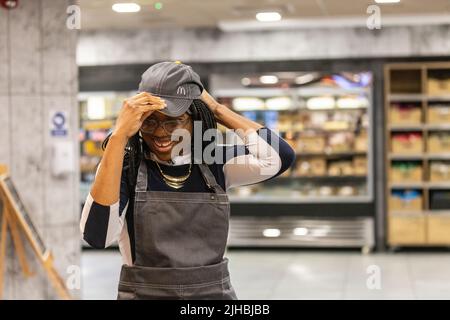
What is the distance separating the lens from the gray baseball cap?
1900 mm

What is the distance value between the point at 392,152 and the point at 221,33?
105 inches

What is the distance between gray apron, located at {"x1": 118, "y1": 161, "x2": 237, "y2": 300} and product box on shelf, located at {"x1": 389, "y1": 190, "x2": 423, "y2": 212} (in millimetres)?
7577

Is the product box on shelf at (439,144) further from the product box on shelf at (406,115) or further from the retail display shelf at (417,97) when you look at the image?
the retail display shelf at (417,97)

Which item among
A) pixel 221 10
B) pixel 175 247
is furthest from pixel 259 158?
pixel 221 10

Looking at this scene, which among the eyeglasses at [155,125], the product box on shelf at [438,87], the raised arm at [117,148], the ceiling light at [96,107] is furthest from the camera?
the ceiling light at [96,107]

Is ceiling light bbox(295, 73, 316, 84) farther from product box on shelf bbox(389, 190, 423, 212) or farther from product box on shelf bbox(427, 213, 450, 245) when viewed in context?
product box on shelf bbox(427, 213, 450, 245)

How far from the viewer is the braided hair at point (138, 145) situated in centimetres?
196

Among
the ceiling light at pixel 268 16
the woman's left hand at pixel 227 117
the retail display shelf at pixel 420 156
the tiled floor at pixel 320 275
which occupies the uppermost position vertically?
the ceiling light at pixel 268 16

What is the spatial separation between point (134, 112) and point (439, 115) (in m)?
7.92

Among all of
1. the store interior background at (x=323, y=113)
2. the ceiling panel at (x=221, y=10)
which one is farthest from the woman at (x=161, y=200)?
the store interior background at (x=323, y=113)

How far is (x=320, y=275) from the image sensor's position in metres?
7.70

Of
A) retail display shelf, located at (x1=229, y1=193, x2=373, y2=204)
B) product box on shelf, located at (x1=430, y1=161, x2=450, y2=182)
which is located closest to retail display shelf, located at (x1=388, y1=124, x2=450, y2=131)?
product box on shelf, located at (x1=430, y1=161, x2=450, y2=182)

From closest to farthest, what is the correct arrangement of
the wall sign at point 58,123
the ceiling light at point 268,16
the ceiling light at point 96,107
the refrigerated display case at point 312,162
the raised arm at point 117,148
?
the raised arm at point 117,148, the wall sign at point 58,123, the ceiling light at point 268,16, the refrigerated display case at point 312,162, the ceiling light at point 96,107
